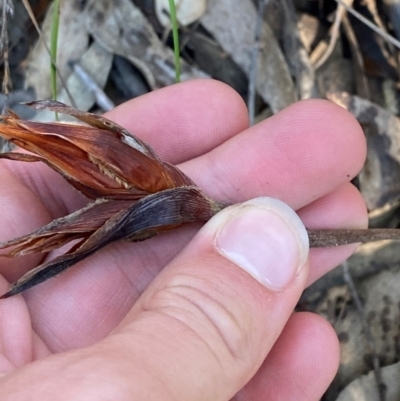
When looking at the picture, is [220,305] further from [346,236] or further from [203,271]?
[346,236]

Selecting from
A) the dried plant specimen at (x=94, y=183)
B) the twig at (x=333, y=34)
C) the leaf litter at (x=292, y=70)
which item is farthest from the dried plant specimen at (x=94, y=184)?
the twig at (x=333, y=34)

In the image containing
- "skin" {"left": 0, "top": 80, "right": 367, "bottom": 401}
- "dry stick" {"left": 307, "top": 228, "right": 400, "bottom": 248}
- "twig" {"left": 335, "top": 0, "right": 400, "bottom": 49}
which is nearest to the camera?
"skin" {"left": 0, "top": 80, "right": 367, "bottom": 401}

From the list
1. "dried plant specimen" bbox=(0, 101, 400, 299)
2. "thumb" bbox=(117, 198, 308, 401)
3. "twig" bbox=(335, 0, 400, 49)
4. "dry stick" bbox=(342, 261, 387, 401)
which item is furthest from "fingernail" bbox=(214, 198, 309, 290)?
"twig" bbox=(335, 0, 400, 49)

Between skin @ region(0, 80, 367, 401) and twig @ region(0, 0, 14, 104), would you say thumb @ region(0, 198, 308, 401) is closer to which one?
skin @ region(0, 80, 367, 401)

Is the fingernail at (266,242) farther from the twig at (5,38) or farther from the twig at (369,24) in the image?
the twig at (369,24)

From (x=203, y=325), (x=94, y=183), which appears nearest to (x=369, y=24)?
(x=94, y=183)
